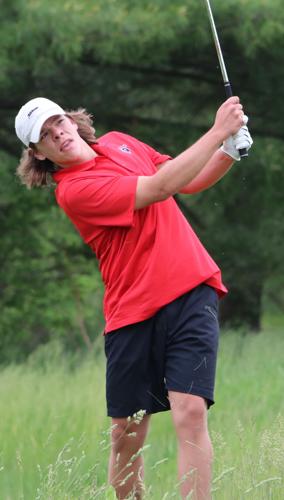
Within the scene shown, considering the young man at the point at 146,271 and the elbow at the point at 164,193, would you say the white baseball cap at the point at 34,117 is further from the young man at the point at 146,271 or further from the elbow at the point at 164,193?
the elbow at the point at 164,193

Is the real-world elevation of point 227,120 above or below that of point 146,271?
above

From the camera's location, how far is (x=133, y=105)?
1245 cm

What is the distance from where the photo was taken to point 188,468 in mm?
3980

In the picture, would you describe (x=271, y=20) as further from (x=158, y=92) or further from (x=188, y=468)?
(x=188, y=468)

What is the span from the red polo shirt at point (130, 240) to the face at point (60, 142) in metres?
0.04

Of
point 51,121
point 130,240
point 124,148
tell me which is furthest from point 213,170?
point 51,121

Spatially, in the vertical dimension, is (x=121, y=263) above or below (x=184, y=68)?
below

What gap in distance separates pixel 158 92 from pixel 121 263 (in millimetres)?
8667

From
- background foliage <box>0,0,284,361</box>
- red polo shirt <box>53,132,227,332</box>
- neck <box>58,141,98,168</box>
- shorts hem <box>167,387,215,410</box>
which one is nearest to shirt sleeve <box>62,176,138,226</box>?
red polo shirt <box>53,132,227,332</box>

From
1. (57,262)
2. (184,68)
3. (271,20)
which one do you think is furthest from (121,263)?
(57,262)

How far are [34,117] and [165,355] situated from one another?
907mm

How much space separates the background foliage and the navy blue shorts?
598cm

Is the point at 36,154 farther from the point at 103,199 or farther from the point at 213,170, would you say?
the point at 213,170

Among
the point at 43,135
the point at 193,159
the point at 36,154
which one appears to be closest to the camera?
the point at 193,159
